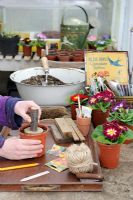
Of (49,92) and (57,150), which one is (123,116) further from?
(49,92)

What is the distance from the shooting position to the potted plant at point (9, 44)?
2.73 meters

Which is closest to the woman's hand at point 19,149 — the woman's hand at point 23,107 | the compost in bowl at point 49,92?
the woman's hand at point 23,107

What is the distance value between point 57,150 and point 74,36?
165cm

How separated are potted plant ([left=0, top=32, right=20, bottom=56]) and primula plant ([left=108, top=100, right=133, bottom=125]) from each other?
1.67 m

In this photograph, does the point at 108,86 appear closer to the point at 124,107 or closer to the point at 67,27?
the point at 124,107

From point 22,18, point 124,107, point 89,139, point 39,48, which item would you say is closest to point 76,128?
point 89,139

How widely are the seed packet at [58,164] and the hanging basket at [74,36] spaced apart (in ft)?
5.18

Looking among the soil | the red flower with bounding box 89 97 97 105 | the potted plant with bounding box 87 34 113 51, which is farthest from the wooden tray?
the potted plant with bounding box 87 34 113 51

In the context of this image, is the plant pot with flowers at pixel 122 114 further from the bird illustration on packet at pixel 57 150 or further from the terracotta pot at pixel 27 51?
→ the terracotta pot at pixel 27 51

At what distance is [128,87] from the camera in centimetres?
148

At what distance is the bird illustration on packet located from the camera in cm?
112

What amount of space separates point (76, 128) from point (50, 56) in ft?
3.01

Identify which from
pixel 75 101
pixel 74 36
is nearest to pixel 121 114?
pixel 75 101

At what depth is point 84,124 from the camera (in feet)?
4.10
